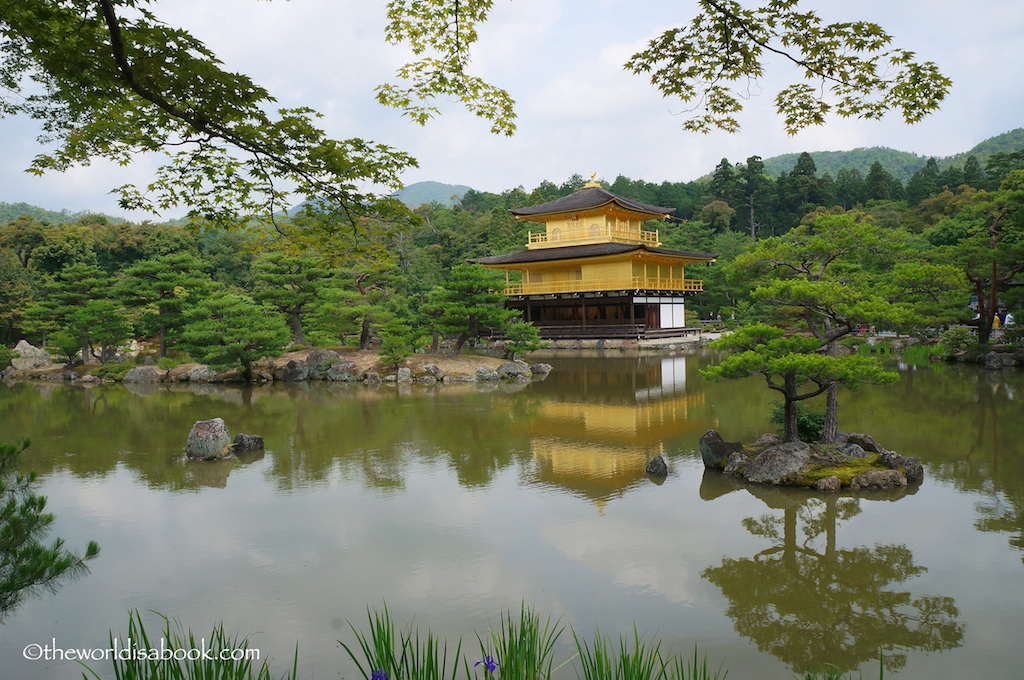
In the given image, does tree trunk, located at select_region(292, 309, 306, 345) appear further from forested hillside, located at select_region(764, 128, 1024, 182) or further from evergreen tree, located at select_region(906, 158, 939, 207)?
forested hillside, located at select_region(764, 128, 1024, 182)

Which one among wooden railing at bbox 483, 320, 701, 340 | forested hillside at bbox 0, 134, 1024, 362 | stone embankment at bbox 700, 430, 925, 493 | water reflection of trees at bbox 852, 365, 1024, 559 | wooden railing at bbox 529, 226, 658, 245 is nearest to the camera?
water reflection of trees at bbox 852, 365, 1024, 559

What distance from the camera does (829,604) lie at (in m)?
4.14

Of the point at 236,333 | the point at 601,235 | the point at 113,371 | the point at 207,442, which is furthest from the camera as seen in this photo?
the point at 601,235

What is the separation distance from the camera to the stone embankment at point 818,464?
6566mm

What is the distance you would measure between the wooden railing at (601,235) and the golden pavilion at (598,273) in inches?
1.8

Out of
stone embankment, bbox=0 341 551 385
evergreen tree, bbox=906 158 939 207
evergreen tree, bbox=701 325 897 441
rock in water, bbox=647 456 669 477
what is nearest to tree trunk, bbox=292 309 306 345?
stone embankment, bbox=0 341 551 385

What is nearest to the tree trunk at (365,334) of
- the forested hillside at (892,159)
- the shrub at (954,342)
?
the shrub at (954,342)

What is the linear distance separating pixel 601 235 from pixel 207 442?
72.8ft

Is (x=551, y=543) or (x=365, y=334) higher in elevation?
(x=365, y=334)

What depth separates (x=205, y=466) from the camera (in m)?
8.27

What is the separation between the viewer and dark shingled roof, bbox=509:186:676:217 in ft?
91.6

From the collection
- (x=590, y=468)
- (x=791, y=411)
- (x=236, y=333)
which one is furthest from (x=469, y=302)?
(x=791, y=411)

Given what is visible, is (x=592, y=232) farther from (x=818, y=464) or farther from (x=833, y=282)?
(x=818, y=464)

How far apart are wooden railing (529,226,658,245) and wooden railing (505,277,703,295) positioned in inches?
93.1
